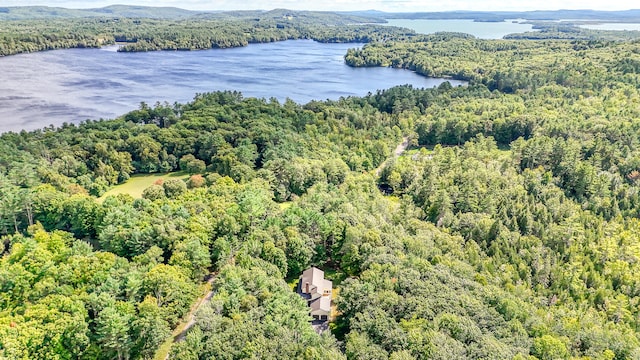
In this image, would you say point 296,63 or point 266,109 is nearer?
point 266,109

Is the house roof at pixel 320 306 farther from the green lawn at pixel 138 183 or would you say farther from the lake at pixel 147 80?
the lake at pixel 147 80

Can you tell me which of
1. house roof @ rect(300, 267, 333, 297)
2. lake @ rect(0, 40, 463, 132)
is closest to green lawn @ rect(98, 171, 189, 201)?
house roof @ rect(300, 267, 333, 297)

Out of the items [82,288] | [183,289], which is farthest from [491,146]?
[82,288]

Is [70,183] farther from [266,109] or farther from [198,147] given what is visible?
[266,109]

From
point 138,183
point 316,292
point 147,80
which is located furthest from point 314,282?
point 147,80

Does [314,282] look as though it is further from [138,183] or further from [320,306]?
[138,183]

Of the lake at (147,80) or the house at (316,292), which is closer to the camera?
the house at (316,292)

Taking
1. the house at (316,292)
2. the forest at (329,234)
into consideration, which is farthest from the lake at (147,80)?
the house at (316,292)

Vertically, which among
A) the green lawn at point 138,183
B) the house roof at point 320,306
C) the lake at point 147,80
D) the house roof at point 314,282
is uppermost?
the lake at point 147,80

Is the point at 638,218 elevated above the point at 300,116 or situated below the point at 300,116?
below
